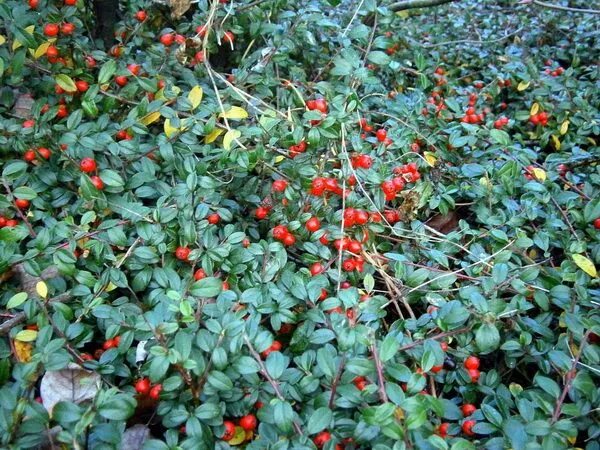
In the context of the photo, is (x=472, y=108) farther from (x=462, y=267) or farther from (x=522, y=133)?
(x=462, y=267)

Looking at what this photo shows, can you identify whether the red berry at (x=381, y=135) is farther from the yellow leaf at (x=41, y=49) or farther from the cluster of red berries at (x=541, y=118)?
the yellow leaf at (x=41, y=49)

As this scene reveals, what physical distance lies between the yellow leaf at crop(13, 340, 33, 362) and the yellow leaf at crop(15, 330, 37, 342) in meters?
0.06

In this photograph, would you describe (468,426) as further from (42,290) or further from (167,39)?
(167,39)

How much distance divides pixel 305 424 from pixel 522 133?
205 cm

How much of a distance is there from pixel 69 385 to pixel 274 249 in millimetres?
734

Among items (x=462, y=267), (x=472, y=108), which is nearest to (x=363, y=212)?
(x=462, y=267)

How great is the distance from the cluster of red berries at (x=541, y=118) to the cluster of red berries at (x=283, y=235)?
5.21ft

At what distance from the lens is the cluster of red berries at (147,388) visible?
4.57 feet

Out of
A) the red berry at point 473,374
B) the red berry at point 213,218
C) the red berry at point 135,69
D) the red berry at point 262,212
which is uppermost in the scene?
the red berry at point 135,69

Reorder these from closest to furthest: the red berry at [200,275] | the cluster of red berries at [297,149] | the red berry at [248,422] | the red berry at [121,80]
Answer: the red berry at [248,422] → the red berry at [200,275] → the cluster of red berries at [297,149] → the red berry at [121,80]

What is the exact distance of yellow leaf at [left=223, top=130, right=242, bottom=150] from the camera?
1.88 meters

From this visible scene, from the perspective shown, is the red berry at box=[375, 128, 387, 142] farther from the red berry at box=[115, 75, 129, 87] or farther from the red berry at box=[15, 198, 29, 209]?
the red berry at box=[15, 198, 29, 209]

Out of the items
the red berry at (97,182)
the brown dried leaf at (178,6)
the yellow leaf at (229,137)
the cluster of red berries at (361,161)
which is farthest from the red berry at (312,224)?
the brown dried leaf at (178,6)

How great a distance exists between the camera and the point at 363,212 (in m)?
1.82
